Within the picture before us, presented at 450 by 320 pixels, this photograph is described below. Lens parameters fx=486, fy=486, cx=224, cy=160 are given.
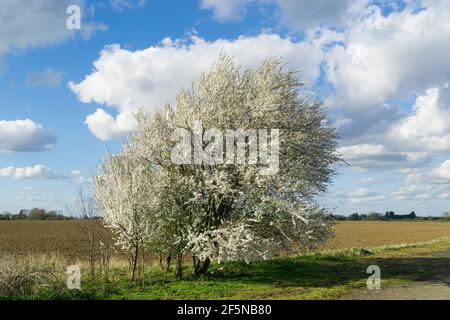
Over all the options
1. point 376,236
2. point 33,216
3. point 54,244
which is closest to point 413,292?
point 54,244

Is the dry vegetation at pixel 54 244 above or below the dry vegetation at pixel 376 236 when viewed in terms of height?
above

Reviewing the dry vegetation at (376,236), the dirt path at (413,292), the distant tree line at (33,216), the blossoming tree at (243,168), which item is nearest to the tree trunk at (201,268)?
the blossoming tree at (243,168)

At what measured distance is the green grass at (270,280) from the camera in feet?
54.1

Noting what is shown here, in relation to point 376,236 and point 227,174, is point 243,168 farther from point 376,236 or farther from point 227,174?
point 376,236

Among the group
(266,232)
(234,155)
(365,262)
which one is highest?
(234,155)

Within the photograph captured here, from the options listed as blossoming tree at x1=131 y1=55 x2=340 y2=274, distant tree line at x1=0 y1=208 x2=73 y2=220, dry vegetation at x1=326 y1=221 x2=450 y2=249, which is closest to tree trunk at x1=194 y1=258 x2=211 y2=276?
blossoming tree at x1=131 y1=55 x2=340 y2=274

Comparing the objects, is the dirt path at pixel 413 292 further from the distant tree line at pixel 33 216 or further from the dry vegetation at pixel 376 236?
the distant tree line at pixel 33 216

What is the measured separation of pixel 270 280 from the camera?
63.6ft

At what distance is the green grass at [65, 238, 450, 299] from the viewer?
16484mm

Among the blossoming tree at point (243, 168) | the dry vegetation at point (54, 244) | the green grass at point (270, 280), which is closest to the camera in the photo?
the green grass at point (270, 280)

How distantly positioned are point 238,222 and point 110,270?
7068mm

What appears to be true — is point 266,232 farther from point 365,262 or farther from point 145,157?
point 365,262
